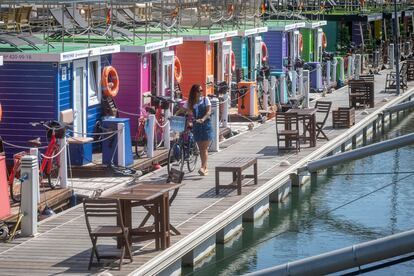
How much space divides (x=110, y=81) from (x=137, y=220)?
6573mm

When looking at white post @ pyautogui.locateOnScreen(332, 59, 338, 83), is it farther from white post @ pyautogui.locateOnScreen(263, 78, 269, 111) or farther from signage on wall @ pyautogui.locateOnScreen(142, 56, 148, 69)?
signage on wall @ pyautogui.locateOnScreen(142, 56, 148, 69)

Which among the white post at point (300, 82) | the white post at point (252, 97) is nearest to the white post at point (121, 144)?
the white post at point (252, 97)

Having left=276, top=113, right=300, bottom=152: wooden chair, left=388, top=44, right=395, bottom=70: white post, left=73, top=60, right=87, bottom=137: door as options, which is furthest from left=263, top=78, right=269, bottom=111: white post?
left=388, top=44, right=395, bottom=70: white post

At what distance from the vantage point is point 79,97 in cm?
2136

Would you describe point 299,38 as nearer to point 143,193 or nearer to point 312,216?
point 312,216

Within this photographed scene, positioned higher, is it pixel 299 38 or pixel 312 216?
pixel 299 38

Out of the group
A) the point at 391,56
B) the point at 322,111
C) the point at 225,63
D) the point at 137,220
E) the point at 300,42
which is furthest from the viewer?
the point at 391,56

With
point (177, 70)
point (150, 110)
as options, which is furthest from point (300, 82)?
point (150, 110)

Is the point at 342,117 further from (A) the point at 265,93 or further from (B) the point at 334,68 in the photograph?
(B) the point at 334,68

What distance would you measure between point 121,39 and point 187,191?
23.3 feet

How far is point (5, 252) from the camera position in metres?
14.4

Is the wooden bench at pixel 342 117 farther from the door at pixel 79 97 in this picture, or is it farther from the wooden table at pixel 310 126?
the door at pixel 79 97

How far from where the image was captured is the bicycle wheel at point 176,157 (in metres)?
20.4

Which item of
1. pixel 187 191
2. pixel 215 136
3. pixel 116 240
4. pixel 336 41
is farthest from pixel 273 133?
pixel 336 41
